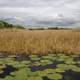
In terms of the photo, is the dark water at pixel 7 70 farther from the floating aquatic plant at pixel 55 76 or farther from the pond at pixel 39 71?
the floating aquatic plant at pixel 55 76

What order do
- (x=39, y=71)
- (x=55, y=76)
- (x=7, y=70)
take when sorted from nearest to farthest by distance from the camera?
(x=55, y=76)
(x=39, y=71)
(x=7, y=70)

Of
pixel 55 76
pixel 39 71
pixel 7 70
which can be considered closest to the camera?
pixel 55 76

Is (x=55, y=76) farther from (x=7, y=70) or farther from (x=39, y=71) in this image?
(x=7, y=70)

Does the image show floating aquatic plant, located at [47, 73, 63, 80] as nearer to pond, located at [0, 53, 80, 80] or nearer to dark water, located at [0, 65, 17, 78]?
pond, located at [0, 53, 80, 80]

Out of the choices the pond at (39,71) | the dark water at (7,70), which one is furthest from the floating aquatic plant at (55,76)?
the dark water at (7,70)

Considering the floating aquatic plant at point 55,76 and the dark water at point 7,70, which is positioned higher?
the dark water at point 7,70

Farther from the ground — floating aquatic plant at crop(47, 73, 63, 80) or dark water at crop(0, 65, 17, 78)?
dark water at crop(0, 65, 17, 78)

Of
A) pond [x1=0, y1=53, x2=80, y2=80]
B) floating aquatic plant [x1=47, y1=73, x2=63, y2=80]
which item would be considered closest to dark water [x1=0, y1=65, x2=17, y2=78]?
pond [x1=0, y1=53, x2=80, y2=80]

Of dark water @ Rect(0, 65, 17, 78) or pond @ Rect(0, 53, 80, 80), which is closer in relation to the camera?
pond @ Rect(0, 53, 80, 80)

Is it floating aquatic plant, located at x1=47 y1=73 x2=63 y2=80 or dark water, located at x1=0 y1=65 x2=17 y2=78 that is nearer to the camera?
Answer: floating aquatic plant, located at x1=47 y1=73 x2=63 y2=80

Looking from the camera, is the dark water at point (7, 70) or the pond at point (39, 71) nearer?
the pond at point (39, 71)

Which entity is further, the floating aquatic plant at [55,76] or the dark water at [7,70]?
the dark water at [7,70]

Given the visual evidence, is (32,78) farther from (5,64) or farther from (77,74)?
(5,64)

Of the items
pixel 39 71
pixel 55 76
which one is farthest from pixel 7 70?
pixel 55 76
